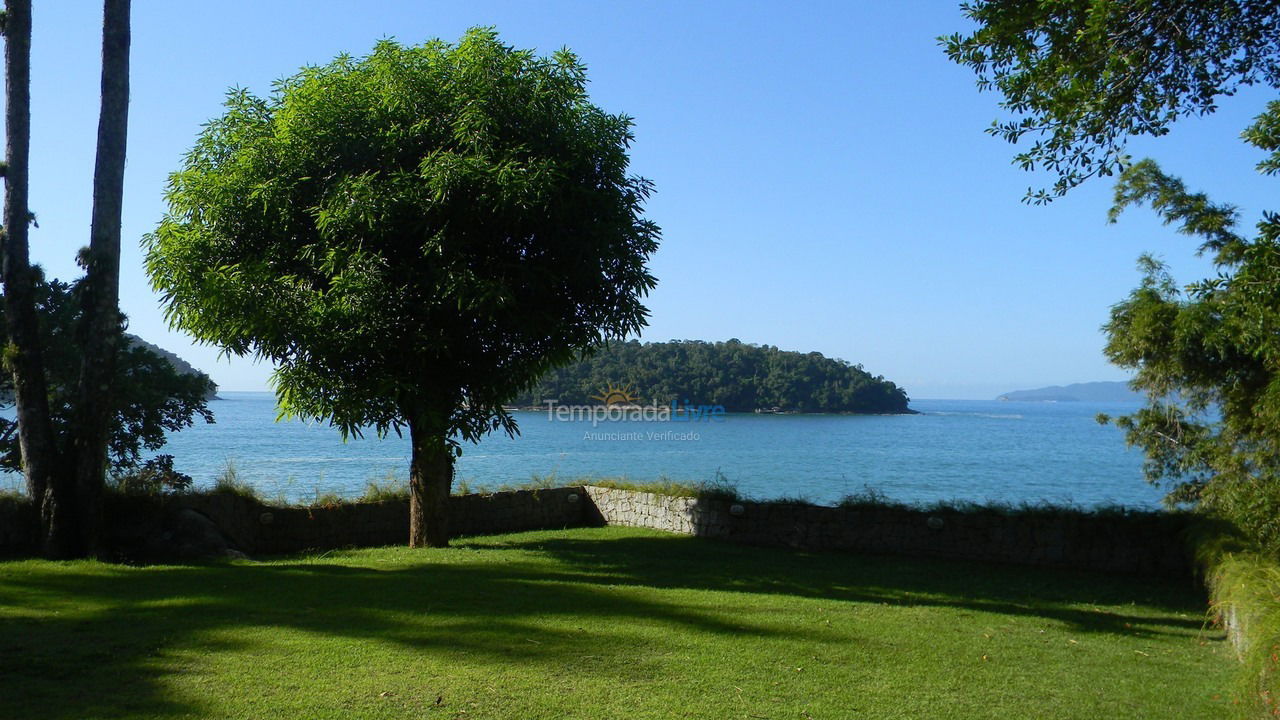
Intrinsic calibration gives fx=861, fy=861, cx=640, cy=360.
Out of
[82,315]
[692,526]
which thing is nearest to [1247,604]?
[692,526]

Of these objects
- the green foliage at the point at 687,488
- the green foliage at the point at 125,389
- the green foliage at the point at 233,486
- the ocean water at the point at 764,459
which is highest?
the green foliage at the point at 125,389

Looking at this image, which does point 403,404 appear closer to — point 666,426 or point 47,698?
point 47,698

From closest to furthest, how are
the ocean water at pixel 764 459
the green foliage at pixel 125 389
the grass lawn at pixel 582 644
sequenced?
the grass lawn at pixel 582 644 < the green foliage at pixel 125 389 < the ocean water at pixel 764 459

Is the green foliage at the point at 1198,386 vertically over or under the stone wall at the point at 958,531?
over

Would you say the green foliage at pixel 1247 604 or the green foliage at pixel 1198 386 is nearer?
the green foliage at pixel 1247 604

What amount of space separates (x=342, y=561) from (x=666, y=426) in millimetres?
72350

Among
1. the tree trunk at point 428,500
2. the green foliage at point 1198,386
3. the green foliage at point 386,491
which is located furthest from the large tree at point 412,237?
the green foliage at point 1198,386

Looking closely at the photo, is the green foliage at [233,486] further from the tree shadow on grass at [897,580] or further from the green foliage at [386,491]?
the tree shadow on grass at [897,580]

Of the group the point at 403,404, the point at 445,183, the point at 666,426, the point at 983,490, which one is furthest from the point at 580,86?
the point at 666,426

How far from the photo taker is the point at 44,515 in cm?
1064

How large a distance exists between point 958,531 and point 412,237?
9289 millimetres

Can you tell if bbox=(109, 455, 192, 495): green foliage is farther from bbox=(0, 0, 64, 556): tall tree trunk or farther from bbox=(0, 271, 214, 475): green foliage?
bbox=(0, 271, 214, 475): green foliage

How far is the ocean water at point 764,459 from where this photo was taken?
2878 cm

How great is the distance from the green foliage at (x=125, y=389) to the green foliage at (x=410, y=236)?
529 centimetres
